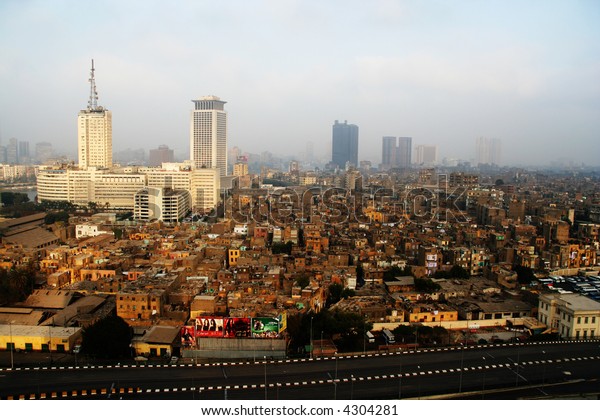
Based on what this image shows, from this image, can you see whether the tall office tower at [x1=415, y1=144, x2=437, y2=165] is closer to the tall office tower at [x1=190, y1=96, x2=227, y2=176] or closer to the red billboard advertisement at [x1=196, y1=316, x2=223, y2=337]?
the tall office tower at [x1=190, y1=96, x2=227, y2=176]

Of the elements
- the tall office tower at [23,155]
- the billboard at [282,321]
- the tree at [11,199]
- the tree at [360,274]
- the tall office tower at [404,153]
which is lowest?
the tree at [360,274]

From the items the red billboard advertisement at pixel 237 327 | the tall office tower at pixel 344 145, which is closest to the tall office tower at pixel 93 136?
the red billboard advertisement at pixel 237 327

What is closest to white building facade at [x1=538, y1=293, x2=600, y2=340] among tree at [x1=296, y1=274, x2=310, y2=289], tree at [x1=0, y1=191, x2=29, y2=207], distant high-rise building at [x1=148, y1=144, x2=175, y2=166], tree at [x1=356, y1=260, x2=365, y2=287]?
tree at [x1=356, y1=260, x2=365, y2=287]

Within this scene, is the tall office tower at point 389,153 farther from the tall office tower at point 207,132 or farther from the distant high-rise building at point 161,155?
the distant high-rise building at point 161,155

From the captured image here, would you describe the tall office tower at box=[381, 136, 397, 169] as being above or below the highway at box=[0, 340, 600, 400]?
above
